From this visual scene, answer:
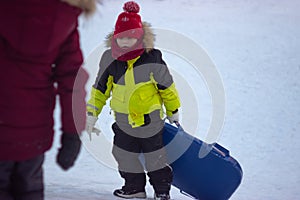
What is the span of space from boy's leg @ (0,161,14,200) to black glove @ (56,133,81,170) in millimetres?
162

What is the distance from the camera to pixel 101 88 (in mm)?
2877

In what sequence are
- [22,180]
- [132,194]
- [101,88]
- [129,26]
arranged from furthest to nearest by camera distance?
1. [132,194]
2. [101,88]
3. [129,26]
4. [22,180]

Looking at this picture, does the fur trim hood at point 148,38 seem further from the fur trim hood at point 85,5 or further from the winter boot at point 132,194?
the fur trim hood at point 85,5

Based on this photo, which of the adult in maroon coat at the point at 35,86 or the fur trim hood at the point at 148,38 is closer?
the adult in maroon coat at the point at 35,86

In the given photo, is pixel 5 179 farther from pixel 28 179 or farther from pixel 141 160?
pixel 141 160

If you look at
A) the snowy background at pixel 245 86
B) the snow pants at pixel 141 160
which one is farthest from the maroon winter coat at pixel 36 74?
the snow pants at pixel 141 160

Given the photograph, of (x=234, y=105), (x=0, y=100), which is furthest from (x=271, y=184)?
(x=0, y=100)

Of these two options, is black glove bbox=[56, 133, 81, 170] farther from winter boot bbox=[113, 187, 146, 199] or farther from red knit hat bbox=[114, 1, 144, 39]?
winter boot bbox=[113, 187, 146, 199]

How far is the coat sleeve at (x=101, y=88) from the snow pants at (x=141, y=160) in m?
0.14

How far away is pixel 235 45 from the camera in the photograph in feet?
25.2

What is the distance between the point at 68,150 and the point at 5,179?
221 mm

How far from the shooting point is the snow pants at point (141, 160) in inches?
114

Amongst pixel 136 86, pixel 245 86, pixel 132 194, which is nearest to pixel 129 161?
pixel 132 194

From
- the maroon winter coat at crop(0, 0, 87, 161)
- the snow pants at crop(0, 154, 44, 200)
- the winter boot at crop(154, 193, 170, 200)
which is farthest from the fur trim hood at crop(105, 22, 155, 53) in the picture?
the snow pants at crop(0, 154, 44, 200)
